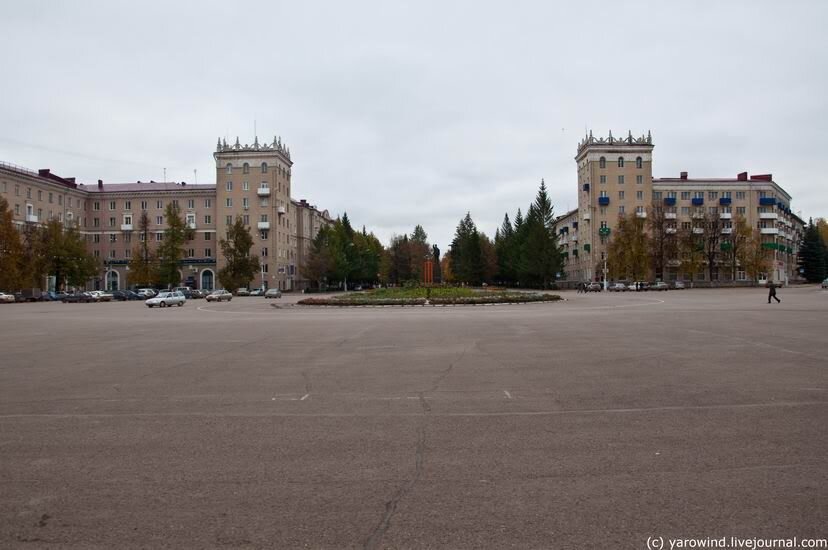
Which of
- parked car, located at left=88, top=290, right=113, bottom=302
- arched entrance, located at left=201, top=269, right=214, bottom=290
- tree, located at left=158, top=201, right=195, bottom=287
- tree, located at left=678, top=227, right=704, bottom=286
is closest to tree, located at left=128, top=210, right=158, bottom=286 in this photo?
tree, located at left=158, top=201, right=195, bottom=287

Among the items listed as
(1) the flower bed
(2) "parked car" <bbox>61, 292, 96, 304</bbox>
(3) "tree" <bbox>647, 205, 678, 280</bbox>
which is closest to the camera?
(1) the flower bed

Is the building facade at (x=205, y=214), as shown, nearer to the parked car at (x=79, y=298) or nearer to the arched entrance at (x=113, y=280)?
the arched entrance at (x=113, y=280)

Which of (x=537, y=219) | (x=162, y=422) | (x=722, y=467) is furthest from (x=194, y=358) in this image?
(x=537, y=219)

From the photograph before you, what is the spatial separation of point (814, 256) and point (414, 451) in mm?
128395

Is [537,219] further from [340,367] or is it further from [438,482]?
[438,482]

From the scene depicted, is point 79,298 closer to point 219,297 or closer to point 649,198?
point 219,297

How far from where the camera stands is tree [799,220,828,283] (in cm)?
11025

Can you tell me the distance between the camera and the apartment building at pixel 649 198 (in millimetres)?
101562

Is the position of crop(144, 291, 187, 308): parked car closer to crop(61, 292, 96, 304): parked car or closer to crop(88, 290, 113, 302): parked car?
crop(61, 292, 96, 304): parked car

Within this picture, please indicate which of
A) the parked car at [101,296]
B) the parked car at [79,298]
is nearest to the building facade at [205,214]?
the parked car at [101,296]

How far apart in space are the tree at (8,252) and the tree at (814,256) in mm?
125329

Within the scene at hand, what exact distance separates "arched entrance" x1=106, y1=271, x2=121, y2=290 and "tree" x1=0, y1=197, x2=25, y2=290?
31379mm

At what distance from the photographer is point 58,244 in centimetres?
7544

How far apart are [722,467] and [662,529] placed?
163 centimetres
